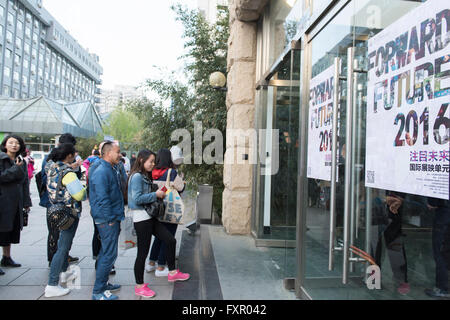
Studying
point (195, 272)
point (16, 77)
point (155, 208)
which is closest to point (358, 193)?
point (155, 208)

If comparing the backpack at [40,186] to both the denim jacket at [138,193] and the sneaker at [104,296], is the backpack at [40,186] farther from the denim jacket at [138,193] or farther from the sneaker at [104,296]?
the sneaker at [104,296]

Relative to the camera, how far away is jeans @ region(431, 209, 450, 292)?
5.36 feet

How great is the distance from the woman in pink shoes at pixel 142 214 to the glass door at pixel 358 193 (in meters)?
1.67

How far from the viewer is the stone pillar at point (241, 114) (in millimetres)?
6039

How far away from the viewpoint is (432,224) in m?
1.70

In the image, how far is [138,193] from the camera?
3570 millimetres

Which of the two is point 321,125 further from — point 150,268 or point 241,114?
point 241,114

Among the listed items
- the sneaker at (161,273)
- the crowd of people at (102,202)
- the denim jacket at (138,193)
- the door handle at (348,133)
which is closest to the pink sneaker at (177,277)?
the crowd of people at (102,202)

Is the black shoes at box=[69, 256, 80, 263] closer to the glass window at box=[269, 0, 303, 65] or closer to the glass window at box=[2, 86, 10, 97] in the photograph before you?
the glass window at box=[269, 0, 303, 65]

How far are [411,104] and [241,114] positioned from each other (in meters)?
4.34

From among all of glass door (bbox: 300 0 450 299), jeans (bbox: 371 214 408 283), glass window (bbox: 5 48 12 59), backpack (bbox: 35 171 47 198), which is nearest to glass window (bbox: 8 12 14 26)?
glass window (bbox: 5 48 12 59)
